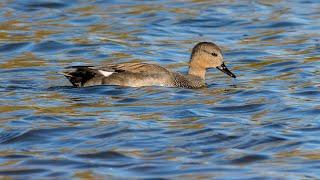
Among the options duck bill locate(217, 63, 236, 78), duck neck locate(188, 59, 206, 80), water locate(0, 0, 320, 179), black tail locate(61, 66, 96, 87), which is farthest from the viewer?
duck neck locate(188, 59, 206, 80)

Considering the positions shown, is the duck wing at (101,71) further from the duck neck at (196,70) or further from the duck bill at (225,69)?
the duck bill at (225,69)

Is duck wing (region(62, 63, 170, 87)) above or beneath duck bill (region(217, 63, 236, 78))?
above

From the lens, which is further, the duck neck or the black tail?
the duck neck

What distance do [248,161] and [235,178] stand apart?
1.90 feet

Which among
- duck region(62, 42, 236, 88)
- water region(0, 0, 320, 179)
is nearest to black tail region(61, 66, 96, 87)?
duck region(62, 42, 236, 88)

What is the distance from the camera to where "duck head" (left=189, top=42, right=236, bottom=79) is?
542 inches

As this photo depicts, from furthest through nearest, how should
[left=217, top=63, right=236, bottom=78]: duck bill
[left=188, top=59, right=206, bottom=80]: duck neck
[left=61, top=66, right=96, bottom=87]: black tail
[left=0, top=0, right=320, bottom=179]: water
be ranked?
[left=188, top=59, right=206, bottom=80]: duck neck, [left=217, top=63, right=236, bottom=78]: duck bill, [left=61, top=66, right=96, bottom=87]: black tail, [left=0, top=0, right=320, bottom=179]: water

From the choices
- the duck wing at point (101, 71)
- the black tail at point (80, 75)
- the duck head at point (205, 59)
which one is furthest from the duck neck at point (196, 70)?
the black tail at point (80, 75)

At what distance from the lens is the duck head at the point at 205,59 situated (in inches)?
542

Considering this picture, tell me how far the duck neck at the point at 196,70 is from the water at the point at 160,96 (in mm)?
175

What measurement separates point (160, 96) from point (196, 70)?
117 centimetres

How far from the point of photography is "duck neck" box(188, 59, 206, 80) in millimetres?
13734

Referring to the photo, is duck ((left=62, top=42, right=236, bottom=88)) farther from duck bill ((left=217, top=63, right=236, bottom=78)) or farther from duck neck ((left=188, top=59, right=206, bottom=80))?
duck neck ((left=188, top=59, right=206, bottom=80))

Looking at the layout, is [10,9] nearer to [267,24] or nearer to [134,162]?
[267,24]
